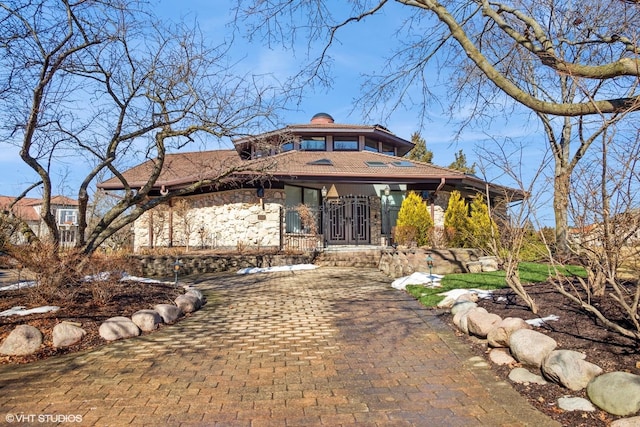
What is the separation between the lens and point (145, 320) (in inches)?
224

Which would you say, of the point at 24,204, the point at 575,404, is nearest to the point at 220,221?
the point at 575,404

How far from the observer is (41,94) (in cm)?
594

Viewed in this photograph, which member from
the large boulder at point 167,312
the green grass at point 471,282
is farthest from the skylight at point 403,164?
the large boulder at point 167,312

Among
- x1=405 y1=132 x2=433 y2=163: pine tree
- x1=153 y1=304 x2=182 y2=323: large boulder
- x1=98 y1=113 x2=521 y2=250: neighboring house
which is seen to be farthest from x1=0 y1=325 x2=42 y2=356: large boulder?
x1=405 y1=132 x2=433 y2=163: pine tree

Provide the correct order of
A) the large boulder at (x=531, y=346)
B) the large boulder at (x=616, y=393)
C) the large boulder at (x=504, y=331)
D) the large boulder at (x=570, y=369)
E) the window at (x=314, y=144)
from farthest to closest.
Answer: the window at (x=314, y=144)
the large boulder at (x=504, y=331)
the large boulder at (x=531, y=346)
the large boulder at (x=570, y=369)
the large boulder at (x=616, y=393)

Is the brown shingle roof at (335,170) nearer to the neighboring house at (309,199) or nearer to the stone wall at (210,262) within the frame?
the neighboring house at (309,199)

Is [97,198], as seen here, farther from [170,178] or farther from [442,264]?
[442,264]

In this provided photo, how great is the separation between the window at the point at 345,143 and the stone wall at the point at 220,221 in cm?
483

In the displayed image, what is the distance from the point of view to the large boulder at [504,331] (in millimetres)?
4559

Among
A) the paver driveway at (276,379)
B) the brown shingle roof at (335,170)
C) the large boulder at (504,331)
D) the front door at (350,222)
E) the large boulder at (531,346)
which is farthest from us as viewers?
the front door at (350,222)

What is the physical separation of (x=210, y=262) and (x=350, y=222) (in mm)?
6044

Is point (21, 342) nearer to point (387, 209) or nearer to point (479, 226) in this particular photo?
point (479, 226)

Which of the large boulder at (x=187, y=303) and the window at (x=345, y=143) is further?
the window at (x=345, y=143)

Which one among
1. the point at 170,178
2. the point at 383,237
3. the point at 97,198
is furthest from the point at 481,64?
the point at 97,198
